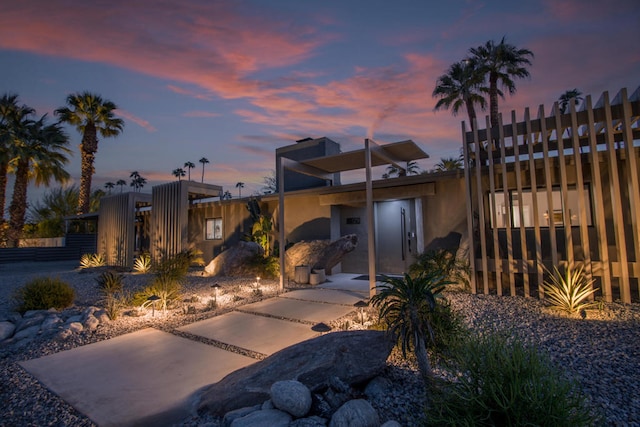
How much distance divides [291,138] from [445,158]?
12.4 m

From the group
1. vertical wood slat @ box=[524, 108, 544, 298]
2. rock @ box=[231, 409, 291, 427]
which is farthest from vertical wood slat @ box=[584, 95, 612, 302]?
rock @ box=[231, 409, 291, 427]

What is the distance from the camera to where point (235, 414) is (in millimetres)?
2037

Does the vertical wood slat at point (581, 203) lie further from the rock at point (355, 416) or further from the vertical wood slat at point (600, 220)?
the rock at point (355, 416)

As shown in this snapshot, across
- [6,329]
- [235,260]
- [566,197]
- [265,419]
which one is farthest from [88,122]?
[566,197]

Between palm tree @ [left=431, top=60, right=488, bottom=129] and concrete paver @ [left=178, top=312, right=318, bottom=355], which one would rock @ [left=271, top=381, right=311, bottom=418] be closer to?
concrete paver @ [left=178, top=312, right=318, bottom=355]

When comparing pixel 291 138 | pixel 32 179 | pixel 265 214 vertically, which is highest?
pixel 291 138

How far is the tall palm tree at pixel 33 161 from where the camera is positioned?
15.9 meters

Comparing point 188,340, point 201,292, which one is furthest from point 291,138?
point 188,340

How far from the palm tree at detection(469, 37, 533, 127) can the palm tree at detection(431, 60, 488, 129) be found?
1.17ft

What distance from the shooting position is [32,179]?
56.6ft

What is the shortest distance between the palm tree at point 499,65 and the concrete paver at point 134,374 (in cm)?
1494

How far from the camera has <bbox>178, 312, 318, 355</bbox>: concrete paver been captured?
3617mm

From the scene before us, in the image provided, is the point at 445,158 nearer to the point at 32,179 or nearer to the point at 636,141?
the point at 636,141

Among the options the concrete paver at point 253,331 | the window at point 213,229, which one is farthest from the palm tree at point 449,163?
the concrete paver at point 253,331
